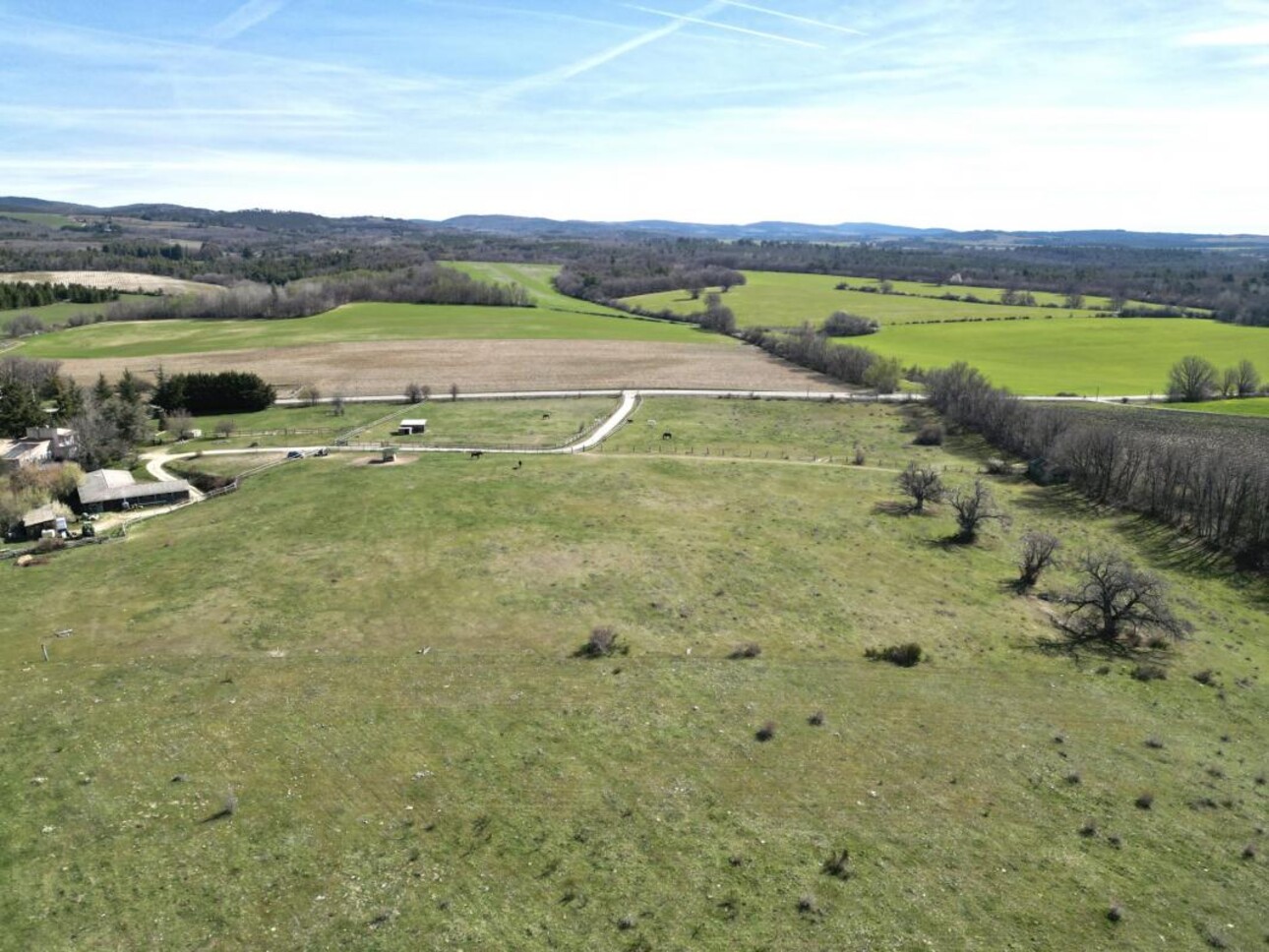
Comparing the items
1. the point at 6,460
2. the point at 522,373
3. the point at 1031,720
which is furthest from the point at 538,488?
the point at 522,373

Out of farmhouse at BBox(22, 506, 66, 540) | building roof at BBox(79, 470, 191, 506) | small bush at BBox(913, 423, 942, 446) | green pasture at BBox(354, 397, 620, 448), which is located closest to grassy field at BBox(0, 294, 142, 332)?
green pasture at BBox(354, 397, 620, 448)

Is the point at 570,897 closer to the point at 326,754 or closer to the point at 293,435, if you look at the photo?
the point at 326,754

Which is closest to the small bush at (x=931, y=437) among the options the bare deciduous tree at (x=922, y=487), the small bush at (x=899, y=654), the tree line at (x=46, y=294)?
the bare deciduous tree at (x=922, y=487)

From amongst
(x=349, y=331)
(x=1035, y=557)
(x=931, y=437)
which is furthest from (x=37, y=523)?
(x=349, y=331)

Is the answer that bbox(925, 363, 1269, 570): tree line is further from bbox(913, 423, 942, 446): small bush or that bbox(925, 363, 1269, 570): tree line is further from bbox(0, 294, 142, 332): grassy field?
bbox(0, 294, 142, 332): grassy field

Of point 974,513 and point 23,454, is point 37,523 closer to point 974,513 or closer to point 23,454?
point 23,454
